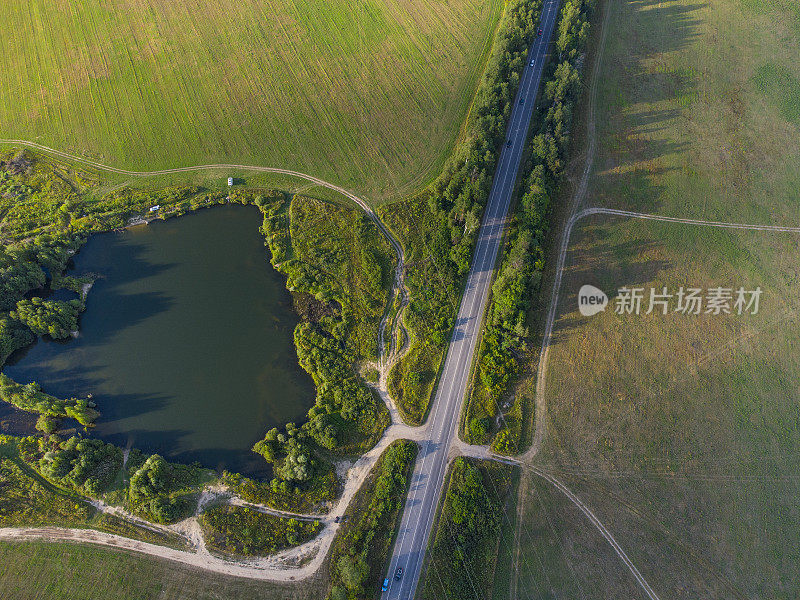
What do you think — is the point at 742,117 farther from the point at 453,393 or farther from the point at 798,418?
the point at 453,393

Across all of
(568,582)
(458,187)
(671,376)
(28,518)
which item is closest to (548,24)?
(458,187)

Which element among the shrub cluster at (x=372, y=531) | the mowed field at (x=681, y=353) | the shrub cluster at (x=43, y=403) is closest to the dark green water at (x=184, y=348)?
the shrub cluster at (x=43, y=403)

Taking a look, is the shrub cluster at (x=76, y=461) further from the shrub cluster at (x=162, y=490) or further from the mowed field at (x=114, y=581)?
the mowed field at (x=114, y=581)

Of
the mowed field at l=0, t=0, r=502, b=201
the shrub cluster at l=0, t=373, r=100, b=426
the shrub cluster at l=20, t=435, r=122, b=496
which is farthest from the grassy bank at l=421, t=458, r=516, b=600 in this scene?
the shrub cluster at l=0, t=373, r=100, b=426

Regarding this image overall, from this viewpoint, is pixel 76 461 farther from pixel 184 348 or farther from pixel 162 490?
pixel 184 348

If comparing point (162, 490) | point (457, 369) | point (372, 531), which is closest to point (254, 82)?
point (457, 369)

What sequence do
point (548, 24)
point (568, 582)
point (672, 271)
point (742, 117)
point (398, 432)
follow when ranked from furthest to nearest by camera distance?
point (548, 24)
point (742, 117)
point (672, 271)
point (398, 432)
point (568, 582)
